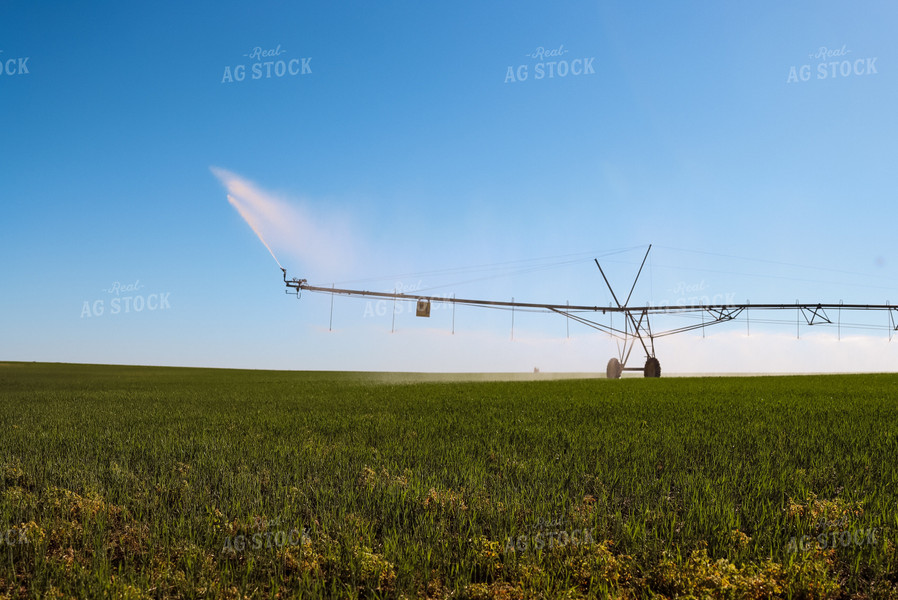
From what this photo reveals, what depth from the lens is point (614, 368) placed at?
4712 centimetres

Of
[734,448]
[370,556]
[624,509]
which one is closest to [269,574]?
[370,556]

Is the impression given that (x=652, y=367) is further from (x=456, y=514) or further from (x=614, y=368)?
(x=456, y=514)

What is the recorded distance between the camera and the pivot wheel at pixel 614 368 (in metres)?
46.7

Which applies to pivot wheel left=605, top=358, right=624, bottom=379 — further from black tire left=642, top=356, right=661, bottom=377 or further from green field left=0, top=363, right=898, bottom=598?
green field left=0, top=363, right=898, bottom=598

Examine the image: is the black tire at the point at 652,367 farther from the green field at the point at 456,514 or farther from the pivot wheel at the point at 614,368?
the green field at the point at 456,514

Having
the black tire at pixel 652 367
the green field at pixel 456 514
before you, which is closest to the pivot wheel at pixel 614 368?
the black tire at pixel 652 367

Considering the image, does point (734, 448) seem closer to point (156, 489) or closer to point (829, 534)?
point (829, 534)

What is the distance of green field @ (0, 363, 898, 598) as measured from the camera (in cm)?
461

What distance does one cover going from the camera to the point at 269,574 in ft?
15.5

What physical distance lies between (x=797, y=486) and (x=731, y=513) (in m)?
1.93

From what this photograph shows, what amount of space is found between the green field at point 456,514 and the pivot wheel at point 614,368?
3567 centimetres

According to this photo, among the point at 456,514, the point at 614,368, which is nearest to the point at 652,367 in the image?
the point at 614,368

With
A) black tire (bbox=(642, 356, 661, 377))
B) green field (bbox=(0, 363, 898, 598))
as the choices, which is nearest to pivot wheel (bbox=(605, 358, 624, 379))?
black tire (bbox=(642, 356, 661, 377))

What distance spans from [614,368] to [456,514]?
43.5m
